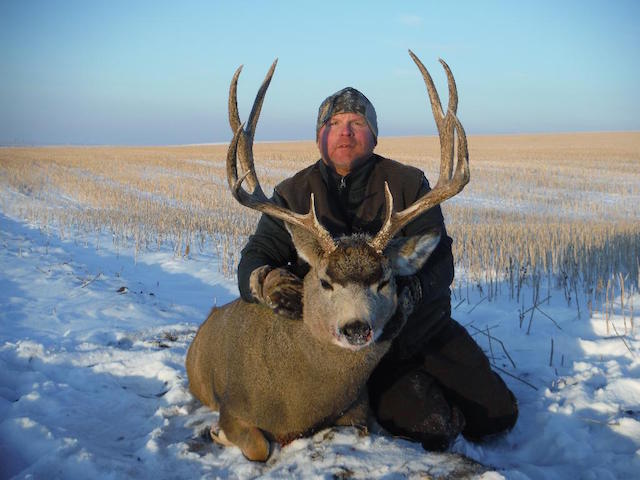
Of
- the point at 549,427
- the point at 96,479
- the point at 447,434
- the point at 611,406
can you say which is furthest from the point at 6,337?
the point at 611,406

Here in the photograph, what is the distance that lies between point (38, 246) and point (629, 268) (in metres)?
9.19

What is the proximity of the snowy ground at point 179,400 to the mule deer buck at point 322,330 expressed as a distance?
7.6 inches

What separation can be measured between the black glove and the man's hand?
68cm

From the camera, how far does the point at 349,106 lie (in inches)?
203

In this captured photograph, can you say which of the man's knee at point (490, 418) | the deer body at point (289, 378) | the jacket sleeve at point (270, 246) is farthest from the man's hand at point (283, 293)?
the man's knee at point (490, 418)

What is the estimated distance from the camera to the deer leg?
148 inches

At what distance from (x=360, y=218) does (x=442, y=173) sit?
2.90 feet

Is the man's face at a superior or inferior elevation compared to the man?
superior

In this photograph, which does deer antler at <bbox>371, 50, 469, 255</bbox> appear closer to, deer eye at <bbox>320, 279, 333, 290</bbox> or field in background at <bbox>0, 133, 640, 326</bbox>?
deer eye at <bbox>320, 279, 333, 290</bbox>

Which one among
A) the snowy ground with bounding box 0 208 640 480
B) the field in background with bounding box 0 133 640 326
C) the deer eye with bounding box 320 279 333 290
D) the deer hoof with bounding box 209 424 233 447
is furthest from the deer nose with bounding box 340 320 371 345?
the field in background with bounding box 0 133 640 326

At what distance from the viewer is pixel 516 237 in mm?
10281

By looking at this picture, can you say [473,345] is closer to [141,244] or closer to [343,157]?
[343,157]

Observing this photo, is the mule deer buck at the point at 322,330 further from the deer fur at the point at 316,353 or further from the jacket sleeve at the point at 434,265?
the jacket sleeve at the point at 434,265

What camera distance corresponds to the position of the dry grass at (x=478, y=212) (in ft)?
27.7
